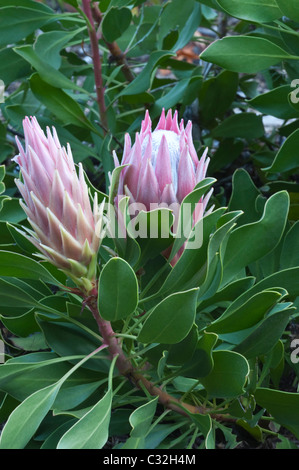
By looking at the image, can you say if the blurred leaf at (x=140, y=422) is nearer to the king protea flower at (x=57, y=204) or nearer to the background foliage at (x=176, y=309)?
the background foliage at (x=176, y=309)

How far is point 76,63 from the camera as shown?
2170 millimetres

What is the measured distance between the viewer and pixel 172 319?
1028 mm

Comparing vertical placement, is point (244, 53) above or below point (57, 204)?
above

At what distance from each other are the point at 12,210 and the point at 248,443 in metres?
0.76

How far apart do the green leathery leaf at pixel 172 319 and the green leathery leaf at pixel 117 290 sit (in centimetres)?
4

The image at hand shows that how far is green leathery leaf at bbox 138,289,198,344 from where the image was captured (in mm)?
1004

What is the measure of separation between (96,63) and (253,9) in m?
0.51

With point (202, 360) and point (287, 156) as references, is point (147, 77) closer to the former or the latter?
point (287, 156)

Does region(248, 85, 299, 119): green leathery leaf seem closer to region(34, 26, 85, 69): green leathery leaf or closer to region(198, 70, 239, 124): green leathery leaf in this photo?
region(198, 70, 239, 124): green leathery leaf

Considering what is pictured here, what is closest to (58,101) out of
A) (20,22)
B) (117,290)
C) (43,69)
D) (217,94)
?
(43,69)

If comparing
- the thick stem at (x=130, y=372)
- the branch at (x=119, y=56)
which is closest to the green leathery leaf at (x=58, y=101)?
the branch at (x=119, y=56)

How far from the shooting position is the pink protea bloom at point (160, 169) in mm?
1064

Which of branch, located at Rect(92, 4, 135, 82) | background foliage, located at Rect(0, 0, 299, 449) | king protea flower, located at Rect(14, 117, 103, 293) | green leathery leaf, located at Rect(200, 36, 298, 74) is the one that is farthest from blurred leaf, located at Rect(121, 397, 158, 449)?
branch, located at Rect(92, 4, 135, 82)
